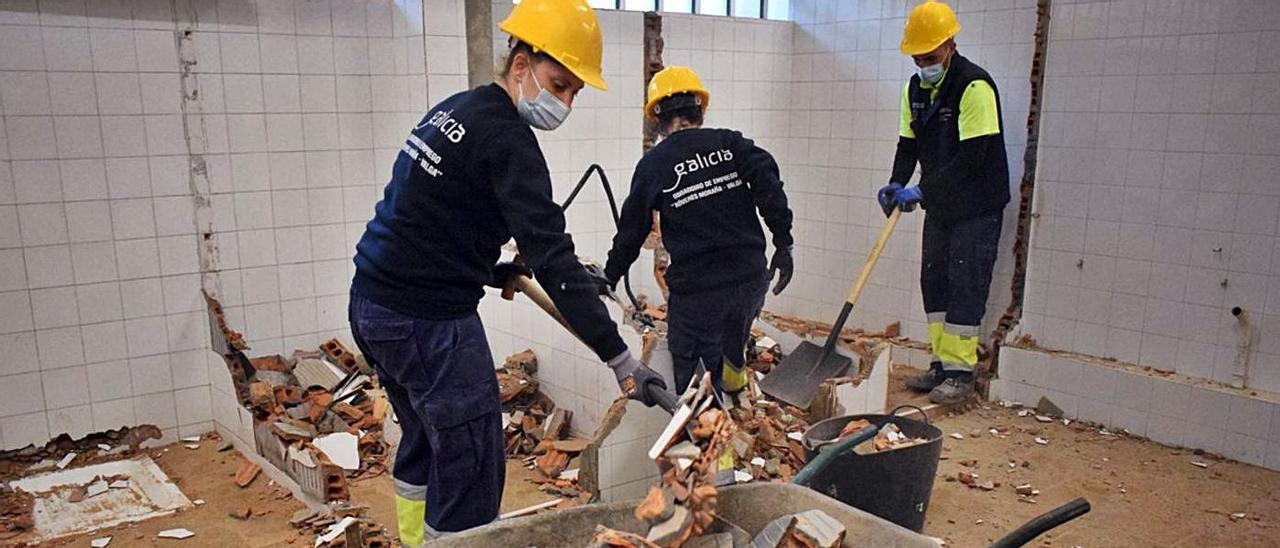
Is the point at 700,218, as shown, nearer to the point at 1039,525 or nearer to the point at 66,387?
the point at 1039,525

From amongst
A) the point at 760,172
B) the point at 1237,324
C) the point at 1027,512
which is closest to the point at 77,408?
the point at 760,172

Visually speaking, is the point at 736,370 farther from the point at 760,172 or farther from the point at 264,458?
the point at 264,458

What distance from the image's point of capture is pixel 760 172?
11.7ft

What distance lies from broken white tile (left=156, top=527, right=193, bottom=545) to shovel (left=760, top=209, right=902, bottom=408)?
2.79m

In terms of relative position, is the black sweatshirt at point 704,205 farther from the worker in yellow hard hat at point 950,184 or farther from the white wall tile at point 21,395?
the white wall tile at point 21,395

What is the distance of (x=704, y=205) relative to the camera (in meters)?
3.45

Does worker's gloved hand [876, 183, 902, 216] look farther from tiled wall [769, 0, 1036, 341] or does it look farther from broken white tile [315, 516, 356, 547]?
broken white tile [315, 516, 356, 547]

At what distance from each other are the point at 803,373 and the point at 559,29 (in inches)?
114

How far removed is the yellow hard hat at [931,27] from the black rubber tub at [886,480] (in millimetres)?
2095

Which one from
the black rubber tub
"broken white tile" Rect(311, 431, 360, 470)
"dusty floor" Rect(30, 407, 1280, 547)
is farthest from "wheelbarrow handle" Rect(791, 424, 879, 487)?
"broken white tile" Rect(311, 431, 360, 470)

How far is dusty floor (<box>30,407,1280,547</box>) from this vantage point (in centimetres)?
347

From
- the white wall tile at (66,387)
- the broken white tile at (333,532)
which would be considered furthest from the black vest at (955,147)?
the white wall tile at (66,387)

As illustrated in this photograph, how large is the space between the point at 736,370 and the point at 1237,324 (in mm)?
2424

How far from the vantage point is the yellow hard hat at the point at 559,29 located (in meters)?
2.33
